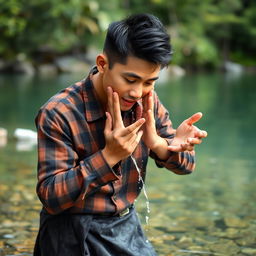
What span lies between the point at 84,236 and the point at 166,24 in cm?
4073

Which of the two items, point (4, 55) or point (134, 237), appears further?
point (4, 55)

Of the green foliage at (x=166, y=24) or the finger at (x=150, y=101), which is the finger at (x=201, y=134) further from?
the green foliage at (x=166, y=24)

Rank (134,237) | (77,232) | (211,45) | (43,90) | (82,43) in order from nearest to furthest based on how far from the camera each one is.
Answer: (77,232) → (134,237) → (43,90) → (82,43) → (211,45)

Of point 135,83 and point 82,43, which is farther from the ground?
point 82,43

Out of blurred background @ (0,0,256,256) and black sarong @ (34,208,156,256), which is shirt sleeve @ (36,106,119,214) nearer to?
black sarong @ (34,208,156,256)

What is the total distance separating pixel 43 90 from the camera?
20125 mm

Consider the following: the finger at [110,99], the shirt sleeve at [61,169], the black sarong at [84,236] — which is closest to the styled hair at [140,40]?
the finger at [110,99]

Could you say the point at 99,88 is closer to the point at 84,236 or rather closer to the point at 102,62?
the point at 102,62

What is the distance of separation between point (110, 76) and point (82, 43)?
34432mm

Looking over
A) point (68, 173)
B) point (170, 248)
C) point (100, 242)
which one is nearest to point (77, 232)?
point (100, 242)

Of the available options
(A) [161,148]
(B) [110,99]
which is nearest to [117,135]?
(B) [110,99]

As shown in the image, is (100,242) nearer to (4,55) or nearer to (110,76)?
(110,76)

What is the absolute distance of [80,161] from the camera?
2.30m

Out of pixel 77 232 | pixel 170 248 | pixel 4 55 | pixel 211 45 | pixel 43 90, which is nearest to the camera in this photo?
pixel 77 232
